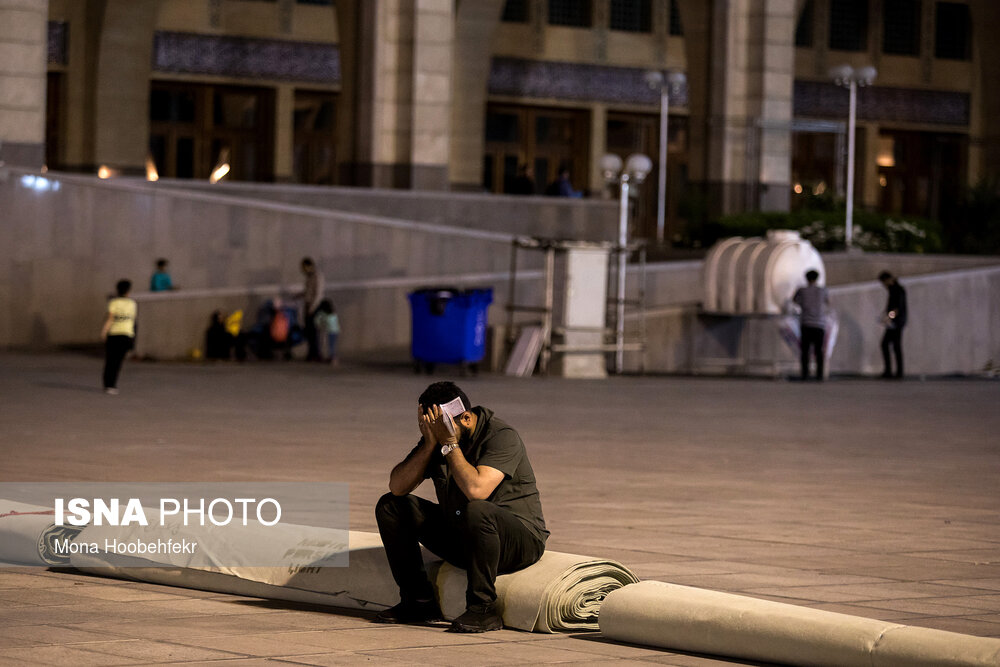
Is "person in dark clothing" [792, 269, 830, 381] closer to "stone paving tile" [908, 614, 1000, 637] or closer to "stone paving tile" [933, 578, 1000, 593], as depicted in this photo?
"stone paving tile" [933, 578, 1000, 593]

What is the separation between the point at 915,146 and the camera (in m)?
52.7

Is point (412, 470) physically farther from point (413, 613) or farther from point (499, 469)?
point (413, 613)

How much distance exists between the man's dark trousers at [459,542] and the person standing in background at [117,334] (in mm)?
11923

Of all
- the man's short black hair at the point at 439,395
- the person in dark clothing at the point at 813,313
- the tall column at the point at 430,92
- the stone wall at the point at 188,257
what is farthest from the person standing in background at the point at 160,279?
the man's short black hair at the point at 439,395

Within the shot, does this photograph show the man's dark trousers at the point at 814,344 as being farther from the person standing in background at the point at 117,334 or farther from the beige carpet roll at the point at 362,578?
the beige carpet roll at the point at 362,578

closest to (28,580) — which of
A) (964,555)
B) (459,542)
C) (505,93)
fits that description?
(459,542)

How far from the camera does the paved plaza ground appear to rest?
678 centimetres

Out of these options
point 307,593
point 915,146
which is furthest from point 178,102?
point 307,593

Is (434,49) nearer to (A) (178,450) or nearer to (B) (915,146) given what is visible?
(A) (178,450)

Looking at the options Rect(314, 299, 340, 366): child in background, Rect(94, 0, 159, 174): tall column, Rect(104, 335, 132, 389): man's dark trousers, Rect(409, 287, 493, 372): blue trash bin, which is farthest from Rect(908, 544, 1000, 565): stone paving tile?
Rect(94, 0, 159, 174): tall column

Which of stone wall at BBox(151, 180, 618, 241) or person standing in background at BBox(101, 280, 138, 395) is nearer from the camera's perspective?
person standing in background at BBox(101, 280, 138, 395)

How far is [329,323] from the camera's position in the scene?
25.2 metres

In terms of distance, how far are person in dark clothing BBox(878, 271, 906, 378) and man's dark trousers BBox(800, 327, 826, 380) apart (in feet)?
5.99

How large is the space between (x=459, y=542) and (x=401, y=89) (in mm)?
25537
